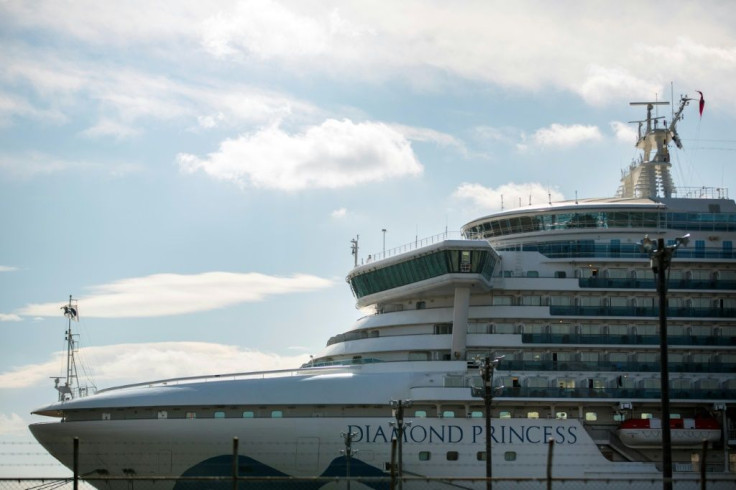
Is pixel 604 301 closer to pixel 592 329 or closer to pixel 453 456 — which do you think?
pixel 592 329

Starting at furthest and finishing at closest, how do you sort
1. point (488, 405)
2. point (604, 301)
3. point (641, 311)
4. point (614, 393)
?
point (604, 301) → point (641, 311) → point (614, 393) → point (488, 405)

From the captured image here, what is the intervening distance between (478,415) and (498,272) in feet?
27.1

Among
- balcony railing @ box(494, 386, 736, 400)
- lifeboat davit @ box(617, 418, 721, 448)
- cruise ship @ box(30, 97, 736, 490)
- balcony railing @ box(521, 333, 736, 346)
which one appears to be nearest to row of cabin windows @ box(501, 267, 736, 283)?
cruise ship @ box(30, 97, 736, 490)

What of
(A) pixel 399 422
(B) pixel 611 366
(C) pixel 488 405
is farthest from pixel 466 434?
(B) pixel 611 366

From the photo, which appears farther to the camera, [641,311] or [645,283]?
[645,283]

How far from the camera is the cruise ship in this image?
4888 centimetres

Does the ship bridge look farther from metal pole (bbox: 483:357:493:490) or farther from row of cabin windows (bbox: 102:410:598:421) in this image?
metal pole (bbox: 483:357:493:490)

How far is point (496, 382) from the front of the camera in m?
51.9

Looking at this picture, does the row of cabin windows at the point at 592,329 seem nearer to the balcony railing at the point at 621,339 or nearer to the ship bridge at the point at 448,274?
the balcony railing at the point at 621,339

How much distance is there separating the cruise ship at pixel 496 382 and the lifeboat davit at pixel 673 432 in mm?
95

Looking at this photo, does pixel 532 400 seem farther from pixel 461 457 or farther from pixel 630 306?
pixel 630 306

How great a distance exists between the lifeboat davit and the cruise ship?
95 millimetres

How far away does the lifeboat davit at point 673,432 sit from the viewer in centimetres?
5144

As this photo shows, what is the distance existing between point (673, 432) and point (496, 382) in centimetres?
904
